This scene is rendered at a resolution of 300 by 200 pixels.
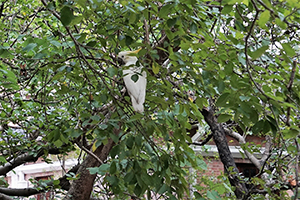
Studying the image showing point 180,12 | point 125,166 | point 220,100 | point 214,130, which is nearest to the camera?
point 220,100

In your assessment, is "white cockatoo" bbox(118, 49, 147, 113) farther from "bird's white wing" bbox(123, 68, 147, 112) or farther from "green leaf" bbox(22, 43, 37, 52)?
"green leaf" bbox(22, 43, 37, 52)

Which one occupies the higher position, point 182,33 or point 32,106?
point 32,106

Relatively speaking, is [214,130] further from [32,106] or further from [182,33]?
[182,33]

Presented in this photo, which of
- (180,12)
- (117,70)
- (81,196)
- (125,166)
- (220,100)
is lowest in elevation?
(81,196)

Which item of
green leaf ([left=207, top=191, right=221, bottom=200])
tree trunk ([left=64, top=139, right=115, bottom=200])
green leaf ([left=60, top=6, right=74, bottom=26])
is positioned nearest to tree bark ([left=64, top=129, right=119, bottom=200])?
tree trunk ([left=64, top=139, right=115, bottom=200])

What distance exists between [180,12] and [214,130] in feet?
9.03

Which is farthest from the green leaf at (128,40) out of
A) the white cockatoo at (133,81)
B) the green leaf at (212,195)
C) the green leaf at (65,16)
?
the green leaf at (212,195)

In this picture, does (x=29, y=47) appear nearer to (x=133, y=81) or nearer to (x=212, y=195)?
(x=133, y=81)

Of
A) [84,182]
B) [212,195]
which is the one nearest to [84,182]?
[84,182]

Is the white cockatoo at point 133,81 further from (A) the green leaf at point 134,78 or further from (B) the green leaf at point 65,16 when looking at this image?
(B) the green leaf at point 65,16

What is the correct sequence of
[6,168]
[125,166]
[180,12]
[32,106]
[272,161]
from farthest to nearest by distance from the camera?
[6,168], [32,106], [272,161], [125,166], [180,12]

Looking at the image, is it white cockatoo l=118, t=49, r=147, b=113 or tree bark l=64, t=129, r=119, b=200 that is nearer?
white cockatoo l=118, t=49, r=147, b=113

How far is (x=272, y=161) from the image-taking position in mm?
2857

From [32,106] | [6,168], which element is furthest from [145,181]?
[6,168]
